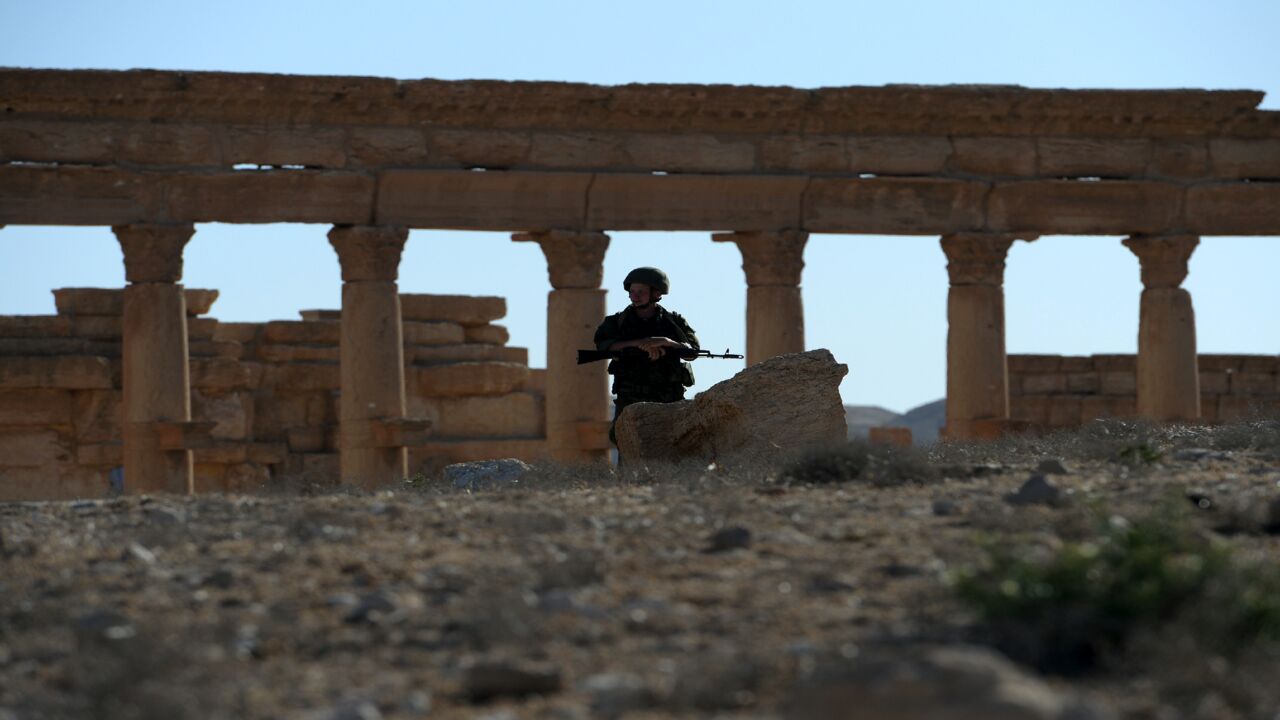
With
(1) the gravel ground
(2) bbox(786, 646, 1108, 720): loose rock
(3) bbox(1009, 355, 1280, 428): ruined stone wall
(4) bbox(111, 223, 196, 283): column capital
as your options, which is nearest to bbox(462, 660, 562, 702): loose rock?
(1) the gravel ground

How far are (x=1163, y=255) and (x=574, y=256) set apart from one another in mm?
7361

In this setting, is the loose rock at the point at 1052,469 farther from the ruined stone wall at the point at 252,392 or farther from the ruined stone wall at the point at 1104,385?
the ruined stone wall at the point at 1104,385

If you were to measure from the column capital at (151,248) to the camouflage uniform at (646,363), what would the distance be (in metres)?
6.74

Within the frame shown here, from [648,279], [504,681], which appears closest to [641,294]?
[648,279]

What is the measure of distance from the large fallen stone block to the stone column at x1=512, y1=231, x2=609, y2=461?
23.3 ft

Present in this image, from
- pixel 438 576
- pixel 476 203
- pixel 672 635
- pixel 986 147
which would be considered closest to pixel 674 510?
pixel 438 576

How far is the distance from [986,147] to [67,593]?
16280 millimetres

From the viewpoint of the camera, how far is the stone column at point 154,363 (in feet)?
63.8

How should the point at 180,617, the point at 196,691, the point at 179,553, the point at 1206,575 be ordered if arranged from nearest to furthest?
the point at 196,691 < the point at 1206,575 < the point at 180,617 < the point at 179,553

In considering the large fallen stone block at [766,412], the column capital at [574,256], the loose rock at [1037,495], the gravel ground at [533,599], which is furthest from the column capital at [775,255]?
the loose rock at [1037,495]

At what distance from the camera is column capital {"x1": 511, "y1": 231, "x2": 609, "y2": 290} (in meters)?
20.8

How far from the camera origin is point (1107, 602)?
5582 millimetres

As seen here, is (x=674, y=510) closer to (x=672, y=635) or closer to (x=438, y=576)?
(x=438, y=576)

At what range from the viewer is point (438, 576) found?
23.2ft
